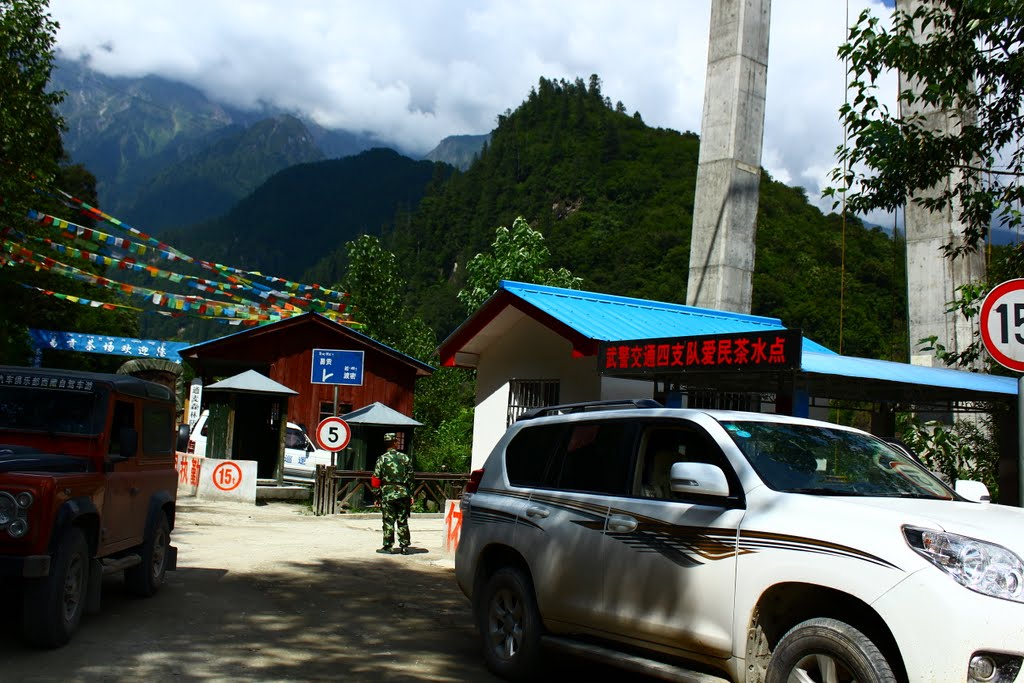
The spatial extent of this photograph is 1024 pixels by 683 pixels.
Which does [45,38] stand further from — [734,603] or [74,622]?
[734,603]

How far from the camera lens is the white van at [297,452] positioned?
26.4 m

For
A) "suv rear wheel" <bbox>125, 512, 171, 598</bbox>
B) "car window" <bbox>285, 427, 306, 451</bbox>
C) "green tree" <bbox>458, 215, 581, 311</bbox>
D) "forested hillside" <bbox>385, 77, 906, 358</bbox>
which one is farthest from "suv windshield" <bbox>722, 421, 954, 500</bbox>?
"car window" <bbox>285, 427, 306, 451</bbox>

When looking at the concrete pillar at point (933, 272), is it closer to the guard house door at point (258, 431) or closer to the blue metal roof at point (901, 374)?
the blue metal roof at point (901, 374)

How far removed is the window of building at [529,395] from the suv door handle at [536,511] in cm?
866

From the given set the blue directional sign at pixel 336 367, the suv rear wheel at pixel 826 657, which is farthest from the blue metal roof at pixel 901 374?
the blue directional sign at pixel 336 367

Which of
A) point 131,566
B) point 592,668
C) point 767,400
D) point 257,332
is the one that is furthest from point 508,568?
point 257,332

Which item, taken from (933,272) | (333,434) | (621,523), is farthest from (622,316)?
(621,523)

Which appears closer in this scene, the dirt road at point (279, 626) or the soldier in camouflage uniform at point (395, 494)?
the dirt road at point (279, 626)

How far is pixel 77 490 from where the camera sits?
7430 mm

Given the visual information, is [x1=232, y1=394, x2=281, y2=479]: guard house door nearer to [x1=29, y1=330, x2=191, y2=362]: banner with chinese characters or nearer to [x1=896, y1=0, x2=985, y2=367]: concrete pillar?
[x1=29, y1=330, x2=191, y2=362]: banner with chinese characters

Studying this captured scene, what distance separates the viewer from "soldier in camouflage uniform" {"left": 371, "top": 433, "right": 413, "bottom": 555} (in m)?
14.0

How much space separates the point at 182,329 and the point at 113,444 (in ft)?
645

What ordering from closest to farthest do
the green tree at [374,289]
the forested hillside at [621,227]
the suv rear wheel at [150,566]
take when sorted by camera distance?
the suv rear wheel at [150,566] < the green tree at [374,289] < the forested hillside at [621,227]

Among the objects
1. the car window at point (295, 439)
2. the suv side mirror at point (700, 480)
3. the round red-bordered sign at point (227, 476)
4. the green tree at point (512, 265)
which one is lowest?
the round red-bordered sign at point (227, 476)
